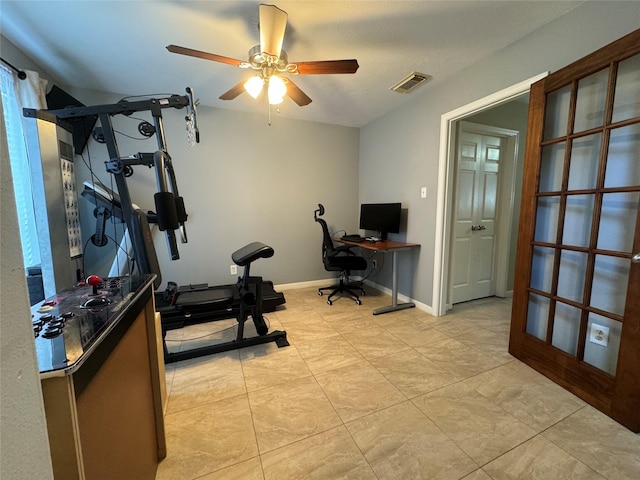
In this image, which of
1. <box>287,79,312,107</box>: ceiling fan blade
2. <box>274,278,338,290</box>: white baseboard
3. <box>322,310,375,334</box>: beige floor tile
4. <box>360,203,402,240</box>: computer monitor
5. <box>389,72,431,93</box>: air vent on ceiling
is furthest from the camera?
<box>274,278,338,290</box>: white baseboard

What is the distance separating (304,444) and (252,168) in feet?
9.76

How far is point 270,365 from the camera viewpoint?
1.96 m

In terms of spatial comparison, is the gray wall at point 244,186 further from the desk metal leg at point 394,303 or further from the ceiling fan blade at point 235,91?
the desk metal leg at point 394,303

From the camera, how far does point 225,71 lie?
2.37 m

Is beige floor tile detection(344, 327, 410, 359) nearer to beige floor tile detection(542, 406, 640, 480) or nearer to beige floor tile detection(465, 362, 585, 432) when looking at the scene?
beige floor tile detection(465, 362, 585, 432)

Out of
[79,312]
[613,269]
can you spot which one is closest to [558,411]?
[613,269]

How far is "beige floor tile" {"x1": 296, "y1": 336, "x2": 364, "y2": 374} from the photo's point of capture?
77.0 inches

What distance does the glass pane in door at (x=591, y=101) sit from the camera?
1.52 m

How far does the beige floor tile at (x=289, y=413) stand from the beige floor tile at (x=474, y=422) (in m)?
0.57

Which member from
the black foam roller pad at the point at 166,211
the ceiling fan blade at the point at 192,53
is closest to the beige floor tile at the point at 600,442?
the black foam roller pad at the point at 166,211

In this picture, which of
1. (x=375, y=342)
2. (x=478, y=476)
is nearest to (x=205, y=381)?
(x=375, y=342)

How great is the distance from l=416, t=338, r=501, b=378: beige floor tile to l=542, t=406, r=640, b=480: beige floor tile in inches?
19.5

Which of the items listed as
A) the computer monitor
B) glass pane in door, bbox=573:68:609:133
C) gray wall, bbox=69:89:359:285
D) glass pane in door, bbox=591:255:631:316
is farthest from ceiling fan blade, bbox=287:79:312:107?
glass pane in door, bbox=591:255:631:316

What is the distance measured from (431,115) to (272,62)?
1.75m
